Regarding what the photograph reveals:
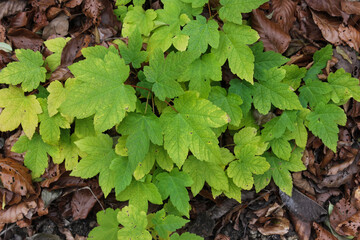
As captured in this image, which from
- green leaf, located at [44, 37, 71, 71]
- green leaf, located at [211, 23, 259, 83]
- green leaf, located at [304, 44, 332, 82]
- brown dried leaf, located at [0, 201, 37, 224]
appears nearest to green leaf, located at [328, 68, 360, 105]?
green leaf, located at [304, 44, 332, 82]

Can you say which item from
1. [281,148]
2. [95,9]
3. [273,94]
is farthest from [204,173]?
[95,9]

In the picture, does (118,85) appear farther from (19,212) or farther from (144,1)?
(19,212)

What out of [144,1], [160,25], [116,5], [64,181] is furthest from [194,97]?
[64,181]

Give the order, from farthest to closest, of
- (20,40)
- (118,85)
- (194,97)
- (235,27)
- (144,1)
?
(20,40)
(144,1)
(235,27)
(194,97)
(118,85)

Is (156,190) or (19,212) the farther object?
(19,212)

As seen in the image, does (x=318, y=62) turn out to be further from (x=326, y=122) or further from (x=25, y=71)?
(x=25, y=71)

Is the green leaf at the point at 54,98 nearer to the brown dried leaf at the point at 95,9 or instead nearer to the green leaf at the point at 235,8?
the brown dried leaf at the point at 95,9

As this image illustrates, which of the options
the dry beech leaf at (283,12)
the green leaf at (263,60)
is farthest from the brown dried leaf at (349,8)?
the green leaf at (263,60)
